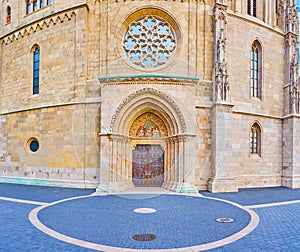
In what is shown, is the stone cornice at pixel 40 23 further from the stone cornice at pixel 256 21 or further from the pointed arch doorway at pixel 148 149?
the stone cornice at pixel 256 21

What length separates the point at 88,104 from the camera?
14.1 meters

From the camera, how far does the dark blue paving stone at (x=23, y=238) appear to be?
5.21 meters

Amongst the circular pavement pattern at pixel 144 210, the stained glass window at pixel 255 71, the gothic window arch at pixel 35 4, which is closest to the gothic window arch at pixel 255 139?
the stained glass window at pixel 255 71

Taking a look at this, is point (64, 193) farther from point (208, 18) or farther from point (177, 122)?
point (208, 18)

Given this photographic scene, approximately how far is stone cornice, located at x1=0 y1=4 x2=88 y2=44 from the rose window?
3.10m

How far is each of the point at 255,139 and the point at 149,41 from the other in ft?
28.5

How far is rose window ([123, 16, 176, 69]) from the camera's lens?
14.6m

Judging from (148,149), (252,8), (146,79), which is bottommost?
(148,149)

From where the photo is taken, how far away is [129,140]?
13992 mm

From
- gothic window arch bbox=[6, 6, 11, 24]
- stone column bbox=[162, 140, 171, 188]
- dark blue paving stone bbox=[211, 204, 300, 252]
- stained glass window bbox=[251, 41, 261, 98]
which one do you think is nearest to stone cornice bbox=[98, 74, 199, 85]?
stone column bbox=[162, 140, 171, 188]

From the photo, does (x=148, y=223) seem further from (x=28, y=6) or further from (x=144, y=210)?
(x=28, y=6)

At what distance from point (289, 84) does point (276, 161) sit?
4964 mm

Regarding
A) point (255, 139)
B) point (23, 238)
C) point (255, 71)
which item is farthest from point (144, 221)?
point (255, 71)

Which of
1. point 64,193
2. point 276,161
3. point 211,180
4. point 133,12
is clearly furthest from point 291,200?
point 133,12
